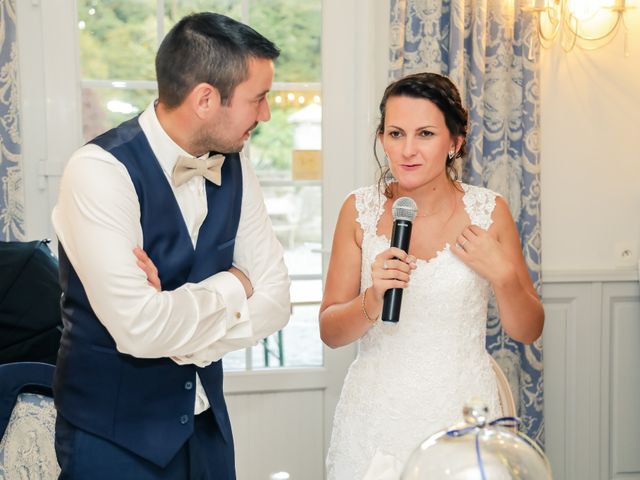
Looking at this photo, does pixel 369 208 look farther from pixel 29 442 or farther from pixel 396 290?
pixel 29 442

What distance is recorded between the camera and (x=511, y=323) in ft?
7.04

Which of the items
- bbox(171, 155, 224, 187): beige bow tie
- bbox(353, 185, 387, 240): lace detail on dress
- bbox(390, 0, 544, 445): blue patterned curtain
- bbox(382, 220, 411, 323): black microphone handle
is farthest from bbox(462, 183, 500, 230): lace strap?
bbox(171, 155, 224, 187): beige bow tie

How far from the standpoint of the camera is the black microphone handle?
176cm

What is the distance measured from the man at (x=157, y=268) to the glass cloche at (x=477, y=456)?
0.75 meters

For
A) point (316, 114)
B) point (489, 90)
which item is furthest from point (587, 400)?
point (316, 114)

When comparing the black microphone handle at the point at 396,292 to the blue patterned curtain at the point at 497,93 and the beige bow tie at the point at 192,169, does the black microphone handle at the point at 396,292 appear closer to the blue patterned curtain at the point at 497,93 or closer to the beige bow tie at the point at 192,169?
the beige bow tie at the point at 192,169

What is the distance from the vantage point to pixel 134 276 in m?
1.53

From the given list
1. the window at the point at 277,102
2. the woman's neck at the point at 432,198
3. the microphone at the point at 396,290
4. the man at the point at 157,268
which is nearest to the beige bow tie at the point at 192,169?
the man at the point at 157,268

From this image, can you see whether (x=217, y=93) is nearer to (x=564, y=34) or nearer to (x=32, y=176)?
(x=32, y=176)

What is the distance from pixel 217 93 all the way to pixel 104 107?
1519 mm

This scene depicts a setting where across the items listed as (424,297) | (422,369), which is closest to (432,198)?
(424,297)

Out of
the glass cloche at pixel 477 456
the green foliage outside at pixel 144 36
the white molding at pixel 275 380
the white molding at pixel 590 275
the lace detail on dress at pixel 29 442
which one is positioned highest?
the green foliage outside at pixel 144 36

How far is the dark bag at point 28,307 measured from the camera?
2166 millimetres

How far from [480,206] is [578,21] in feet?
4.48
